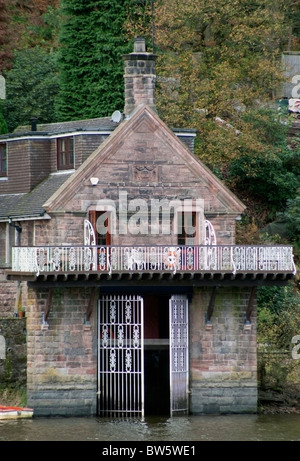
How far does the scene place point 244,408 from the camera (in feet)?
193

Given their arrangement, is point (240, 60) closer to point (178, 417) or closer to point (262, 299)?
point (262, 299)

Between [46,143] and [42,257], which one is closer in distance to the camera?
[42,257]

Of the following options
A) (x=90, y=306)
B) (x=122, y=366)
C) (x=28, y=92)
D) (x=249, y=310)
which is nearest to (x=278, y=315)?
(x=249, y=310)

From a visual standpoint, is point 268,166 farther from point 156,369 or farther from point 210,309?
point 156,369

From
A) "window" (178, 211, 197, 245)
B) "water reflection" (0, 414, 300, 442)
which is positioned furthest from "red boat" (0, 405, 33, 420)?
"window" (178, 211, 197, 245)

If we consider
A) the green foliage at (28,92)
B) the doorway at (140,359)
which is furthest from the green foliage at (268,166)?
the doorway at (140,359)

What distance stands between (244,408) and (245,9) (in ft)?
85.8

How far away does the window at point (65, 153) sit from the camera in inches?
2435

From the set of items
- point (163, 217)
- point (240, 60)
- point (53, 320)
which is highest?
point (240, 60)

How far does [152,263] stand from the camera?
57250 mm

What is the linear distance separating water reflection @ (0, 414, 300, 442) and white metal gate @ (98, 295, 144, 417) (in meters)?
0.92
